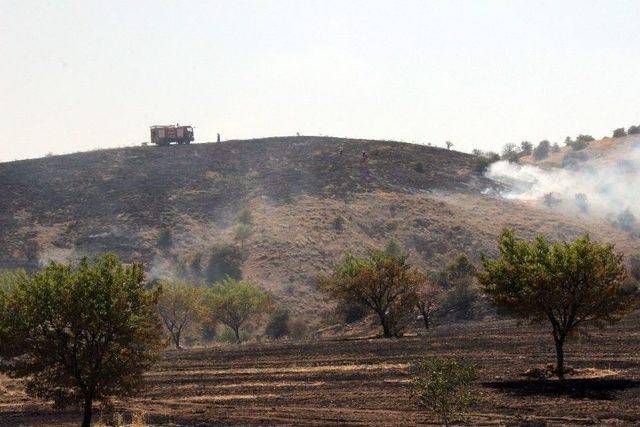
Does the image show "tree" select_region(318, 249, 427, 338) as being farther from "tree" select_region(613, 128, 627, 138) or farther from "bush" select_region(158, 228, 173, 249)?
"tree" select_region(613, 128, 627, 138)

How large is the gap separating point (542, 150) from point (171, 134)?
6986 cm

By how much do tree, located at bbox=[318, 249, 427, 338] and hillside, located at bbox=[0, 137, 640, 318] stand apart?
1999cm

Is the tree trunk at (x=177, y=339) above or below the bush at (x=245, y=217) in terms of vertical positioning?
below

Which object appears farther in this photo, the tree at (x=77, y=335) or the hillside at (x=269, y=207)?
the hillside at (x=269, y=207)

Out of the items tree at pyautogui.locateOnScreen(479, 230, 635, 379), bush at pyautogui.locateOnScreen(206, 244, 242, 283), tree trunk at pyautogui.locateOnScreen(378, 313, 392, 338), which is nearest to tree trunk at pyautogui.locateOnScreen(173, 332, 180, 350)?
tree trunk at pyautogui.locateOnScreen(378, 313, 392, 338)

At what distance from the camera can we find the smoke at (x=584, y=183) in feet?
382

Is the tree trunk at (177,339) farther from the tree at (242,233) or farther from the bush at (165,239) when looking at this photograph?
the bush at (165,239)

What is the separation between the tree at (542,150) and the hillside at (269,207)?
19.5 meters

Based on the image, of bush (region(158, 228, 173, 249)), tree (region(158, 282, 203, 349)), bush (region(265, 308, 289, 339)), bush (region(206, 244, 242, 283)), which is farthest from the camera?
bush (region(158, 228, 173, 249))

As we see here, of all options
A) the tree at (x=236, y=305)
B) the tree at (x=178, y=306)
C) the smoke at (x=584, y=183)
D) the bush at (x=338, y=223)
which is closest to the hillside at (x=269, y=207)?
the bush at (x=338, y=223)

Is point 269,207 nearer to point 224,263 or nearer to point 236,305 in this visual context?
point 224,263

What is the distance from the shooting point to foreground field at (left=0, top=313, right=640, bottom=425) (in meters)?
30.7

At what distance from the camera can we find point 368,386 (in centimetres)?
3869

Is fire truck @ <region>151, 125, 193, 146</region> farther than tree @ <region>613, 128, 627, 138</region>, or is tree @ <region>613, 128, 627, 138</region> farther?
tree @ <region>613, 128, 627, 138</region>
